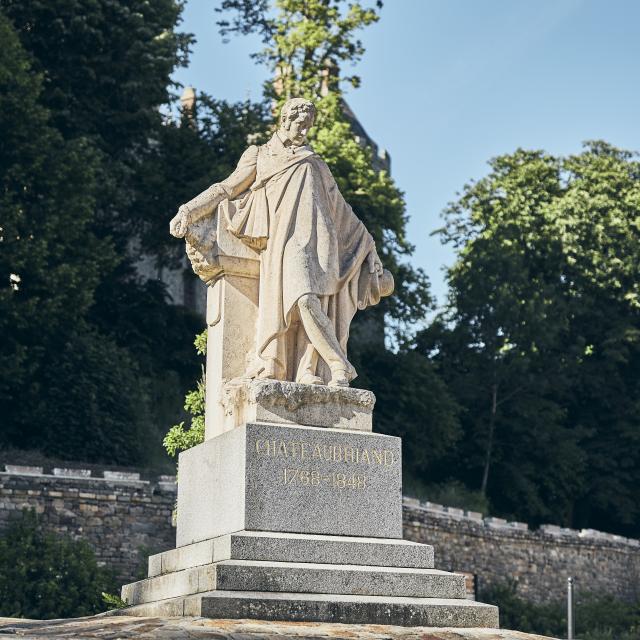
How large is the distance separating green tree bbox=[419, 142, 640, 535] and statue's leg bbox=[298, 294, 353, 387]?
30454 millimetres

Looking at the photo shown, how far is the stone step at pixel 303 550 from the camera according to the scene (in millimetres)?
11258

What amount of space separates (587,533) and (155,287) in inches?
507

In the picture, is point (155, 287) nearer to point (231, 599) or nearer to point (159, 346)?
point (159, 346)

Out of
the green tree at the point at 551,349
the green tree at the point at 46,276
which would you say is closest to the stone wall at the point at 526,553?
the green tree at the point at 551,349

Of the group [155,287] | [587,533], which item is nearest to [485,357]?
[587,533]

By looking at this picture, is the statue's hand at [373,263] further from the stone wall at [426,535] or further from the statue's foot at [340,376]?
the stone wall at [426,535]

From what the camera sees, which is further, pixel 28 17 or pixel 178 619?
pixel 28 17

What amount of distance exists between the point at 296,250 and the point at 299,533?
97.0 inches

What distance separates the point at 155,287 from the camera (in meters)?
38.2

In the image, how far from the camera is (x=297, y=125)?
13148 millimetres

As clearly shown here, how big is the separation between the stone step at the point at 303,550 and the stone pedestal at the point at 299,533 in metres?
0.01

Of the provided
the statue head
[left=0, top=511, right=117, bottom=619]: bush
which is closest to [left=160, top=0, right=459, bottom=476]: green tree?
[left=0, top=511, right=117, bottom=619]: bush

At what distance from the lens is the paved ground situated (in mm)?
9852

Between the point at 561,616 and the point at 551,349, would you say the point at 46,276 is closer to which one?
the point at 561,616
